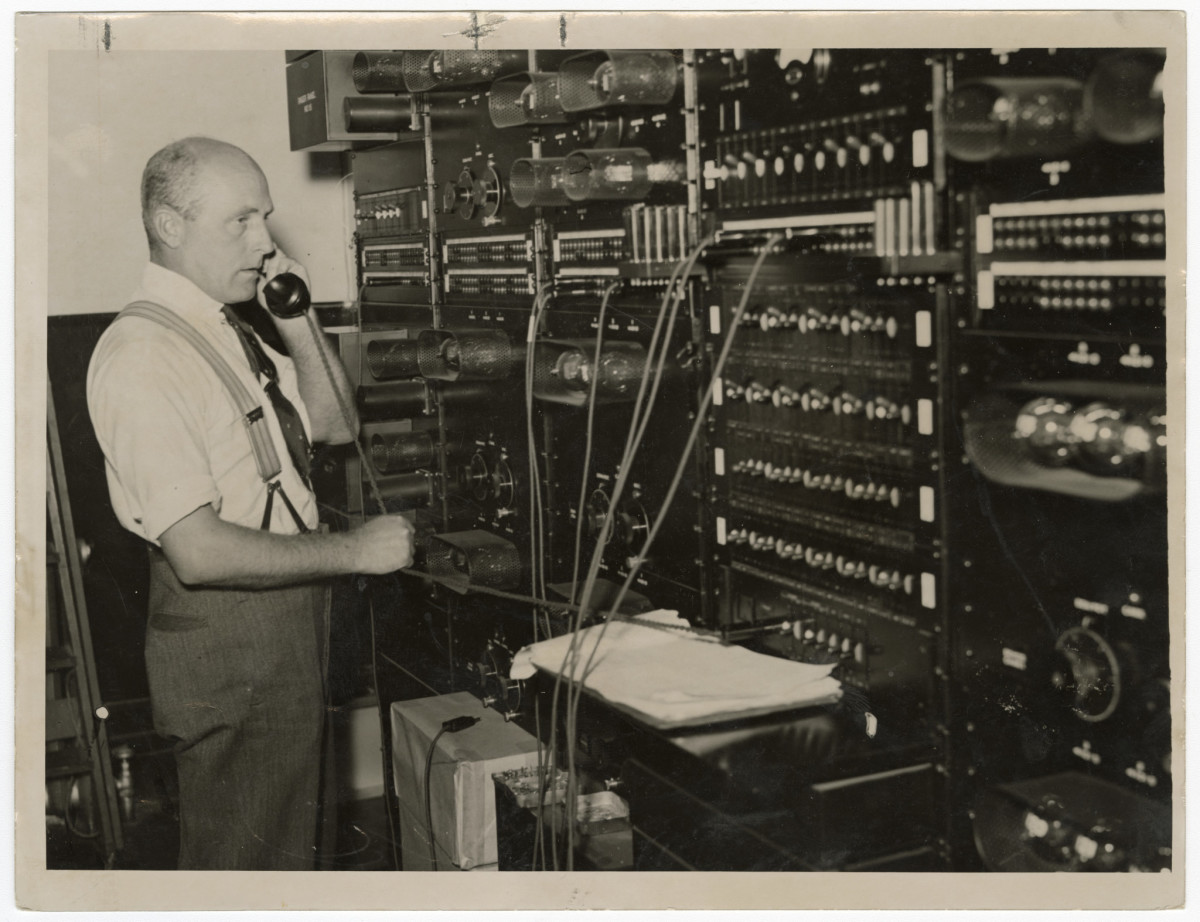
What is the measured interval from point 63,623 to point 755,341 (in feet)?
7.77

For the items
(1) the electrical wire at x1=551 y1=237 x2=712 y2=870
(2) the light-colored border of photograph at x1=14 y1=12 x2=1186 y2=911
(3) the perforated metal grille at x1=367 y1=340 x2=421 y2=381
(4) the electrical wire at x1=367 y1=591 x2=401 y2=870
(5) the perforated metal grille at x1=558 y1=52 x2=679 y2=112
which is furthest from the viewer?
(3) the perforated metal grille at x1=367 y1=340 x2=421 y2=381

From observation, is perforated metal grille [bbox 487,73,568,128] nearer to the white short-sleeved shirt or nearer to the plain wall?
the plain wall

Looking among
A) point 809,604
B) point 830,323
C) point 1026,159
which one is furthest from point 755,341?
point 1026,159

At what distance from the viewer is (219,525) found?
2418mm

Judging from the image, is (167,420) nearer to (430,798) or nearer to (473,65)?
(473,65)

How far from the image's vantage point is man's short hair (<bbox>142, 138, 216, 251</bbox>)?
7.73 ft

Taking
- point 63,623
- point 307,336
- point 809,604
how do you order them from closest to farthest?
Result: point 809,604 → point 307,336 → point 63,623

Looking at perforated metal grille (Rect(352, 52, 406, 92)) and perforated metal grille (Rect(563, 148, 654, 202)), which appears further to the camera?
perforated metal grille (Rect(352, 52, 406, 92))

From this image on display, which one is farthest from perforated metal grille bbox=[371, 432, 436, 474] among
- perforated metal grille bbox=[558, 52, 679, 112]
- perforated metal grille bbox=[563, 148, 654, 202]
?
perforated metal grille bbox=[558, 52, 679, 112]

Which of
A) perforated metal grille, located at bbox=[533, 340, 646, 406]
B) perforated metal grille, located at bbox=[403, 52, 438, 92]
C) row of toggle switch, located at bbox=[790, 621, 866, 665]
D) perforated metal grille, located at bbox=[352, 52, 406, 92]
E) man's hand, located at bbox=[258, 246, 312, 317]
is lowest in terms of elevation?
row of toggle switch, located at bbox=[790, 621, 866, 665]

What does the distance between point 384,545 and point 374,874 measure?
2.84ft

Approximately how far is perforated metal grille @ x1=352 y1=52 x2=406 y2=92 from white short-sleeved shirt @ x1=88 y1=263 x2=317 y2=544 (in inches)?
32.6

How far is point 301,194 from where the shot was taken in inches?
131

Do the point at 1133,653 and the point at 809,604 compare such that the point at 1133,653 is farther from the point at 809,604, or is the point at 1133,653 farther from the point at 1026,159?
the point at 1026,159
